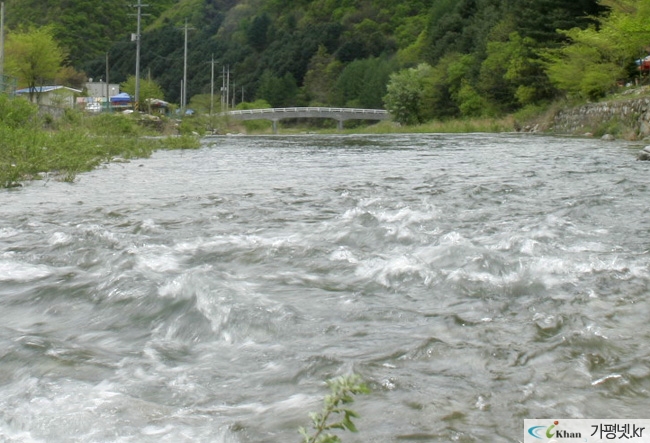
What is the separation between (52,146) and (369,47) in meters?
114

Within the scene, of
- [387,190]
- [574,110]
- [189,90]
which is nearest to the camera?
[387,190]

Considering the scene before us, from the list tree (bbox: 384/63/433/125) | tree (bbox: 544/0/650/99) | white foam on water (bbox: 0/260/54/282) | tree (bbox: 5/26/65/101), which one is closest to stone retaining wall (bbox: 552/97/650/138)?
tree (bbox: 544/0/650/99)

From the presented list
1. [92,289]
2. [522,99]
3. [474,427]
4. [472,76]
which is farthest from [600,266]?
[472,76]

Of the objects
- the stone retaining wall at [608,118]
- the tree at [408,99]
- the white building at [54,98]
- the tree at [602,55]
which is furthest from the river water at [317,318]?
the tree at [408,99]

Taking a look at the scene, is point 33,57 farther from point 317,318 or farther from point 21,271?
point 317,318

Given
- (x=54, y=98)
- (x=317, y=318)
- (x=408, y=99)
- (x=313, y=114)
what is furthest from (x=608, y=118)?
(x=313, y=114)

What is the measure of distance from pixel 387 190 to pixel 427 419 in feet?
21.5

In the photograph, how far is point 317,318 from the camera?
147 inches

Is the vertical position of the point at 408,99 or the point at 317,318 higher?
the point at 408,99

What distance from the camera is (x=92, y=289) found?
14.0ft

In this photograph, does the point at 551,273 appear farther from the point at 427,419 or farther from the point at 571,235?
the point at 427,419

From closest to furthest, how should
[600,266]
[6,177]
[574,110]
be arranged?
[600,266], [6,177], [574,110]

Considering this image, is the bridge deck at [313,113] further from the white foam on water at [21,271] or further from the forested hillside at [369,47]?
the white foam on water at [21,271]

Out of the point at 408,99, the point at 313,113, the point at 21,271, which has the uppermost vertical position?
the point at 408,99
